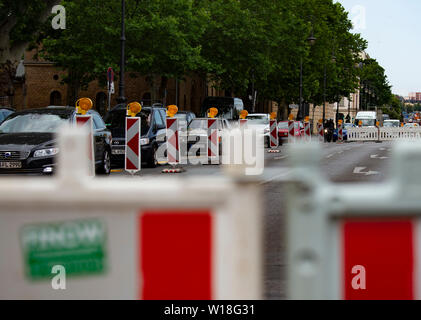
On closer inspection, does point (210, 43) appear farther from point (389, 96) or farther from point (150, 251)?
point (389, 96)

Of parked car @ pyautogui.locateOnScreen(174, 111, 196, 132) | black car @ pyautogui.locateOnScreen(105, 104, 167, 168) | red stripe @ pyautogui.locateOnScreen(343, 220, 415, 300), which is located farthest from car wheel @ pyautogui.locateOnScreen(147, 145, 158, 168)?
red stripe @ pyautogui.locateOnScreen(343, 220, 415, 300)

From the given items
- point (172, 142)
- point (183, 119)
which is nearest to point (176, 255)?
point (172, 142)

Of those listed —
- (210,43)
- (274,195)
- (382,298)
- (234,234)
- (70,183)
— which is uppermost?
(210,43)

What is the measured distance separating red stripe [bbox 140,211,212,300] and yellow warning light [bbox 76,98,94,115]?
13993 millimetres

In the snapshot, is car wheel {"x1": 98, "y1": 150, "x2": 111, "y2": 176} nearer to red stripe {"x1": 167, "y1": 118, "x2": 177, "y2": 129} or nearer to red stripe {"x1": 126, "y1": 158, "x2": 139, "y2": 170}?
red stripe {"x1": 126, "y1": 158, "x2": 139, "y2": 170}

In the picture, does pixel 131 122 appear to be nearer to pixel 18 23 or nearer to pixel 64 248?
pixel 18 23

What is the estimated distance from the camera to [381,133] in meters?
63.6

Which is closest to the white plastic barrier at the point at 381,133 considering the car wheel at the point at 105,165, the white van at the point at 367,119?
the white van at the point at 367,119

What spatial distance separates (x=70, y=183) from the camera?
2.38m

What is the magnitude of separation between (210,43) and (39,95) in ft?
78.8

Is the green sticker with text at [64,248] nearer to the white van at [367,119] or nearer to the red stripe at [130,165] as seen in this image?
the red stripe at [130,165]

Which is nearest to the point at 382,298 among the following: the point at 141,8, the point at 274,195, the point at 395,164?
the point at 395,164

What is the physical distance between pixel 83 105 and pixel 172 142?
11.9 ft

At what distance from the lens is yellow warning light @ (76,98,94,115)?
16.4 meters
